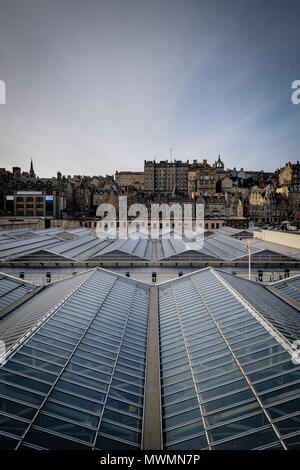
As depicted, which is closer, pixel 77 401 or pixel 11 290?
pixel 77 401

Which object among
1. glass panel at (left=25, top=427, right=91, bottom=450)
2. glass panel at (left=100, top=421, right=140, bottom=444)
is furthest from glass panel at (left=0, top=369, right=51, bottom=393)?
glass panel at (left=100, top=421, right=140, bottom=444)

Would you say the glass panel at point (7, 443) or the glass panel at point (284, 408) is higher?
the glass panel at point (284, 408)

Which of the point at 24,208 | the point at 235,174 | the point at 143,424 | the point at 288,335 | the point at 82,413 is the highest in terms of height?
the point at 235,174

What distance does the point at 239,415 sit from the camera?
7801mm

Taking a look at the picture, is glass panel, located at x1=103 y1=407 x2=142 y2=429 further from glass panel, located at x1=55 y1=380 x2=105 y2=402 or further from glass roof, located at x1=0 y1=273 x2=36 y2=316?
glass roof, located at x1=0 y1=273 x2=36 y2=316

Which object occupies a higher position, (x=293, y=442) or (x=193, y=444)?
(x=293, y=442)

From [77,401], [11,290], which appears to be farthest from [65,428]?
[11,290]

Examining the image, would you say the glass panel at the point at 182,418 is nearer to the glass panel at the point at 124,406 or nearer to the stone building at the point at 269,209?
the glass panel at the point at 124,406

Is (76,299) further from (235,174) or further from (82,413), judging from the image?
(235,174)

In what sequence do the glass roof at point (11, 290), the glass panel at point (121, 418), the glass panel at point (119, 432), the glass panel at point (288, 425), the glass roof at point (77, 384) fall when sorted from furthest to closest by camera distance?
the glass roof at point (11, 290) < the glass panel at point (121, 418) < the glass panel at point (119, 432) < the glass roof at point (77, 384) < the glass panel at point (288, 425)

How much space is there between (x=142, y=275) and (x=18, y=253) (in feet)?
66.3

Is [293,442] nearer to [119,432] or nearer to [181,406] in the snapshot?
[181,406]

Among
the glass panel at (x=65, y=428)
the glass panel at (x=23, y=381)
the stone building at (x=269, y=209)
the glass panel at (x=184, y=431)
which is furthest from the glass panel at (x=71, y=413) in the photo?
the stone building at (x=269, y=209)

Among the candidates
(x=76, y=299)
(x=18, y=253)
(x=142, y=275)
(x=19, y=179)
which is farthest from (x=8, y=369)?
(x=19, y=179)
